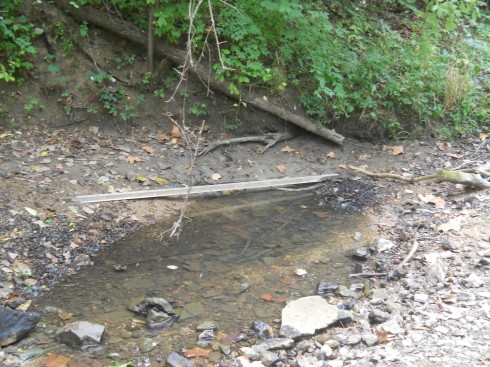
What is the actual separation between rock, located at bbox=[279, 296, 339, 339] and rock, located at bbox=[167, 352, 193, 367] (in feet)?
2.70

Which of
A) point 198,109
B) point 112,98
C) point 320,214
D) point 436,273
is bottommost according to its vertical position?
point 320,214

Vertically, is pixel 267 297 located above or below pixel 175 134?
below

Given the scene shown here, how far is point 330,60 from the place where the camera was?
27.2 ft

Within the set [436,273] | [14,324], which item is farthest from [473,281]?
[14,324]

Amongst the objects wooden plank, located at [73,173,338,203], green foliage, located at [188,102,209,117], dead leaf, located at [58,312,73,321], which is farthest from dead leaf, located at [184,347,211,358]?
green foliage, located at [188,102,209,117]

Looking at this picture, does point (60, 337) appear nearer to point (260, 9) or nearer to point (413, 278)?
point (413, 278)

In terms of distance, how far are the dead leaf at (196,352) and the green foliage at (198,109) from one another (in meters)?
4.46

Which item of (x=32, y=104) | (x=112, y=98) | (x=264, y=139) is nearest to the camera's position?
(x=32, y=104)

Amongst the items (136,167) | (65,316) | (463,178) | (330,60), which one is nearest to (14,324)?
(65,316)

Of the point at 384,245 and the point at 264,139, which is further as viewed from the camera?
the point at 264,139

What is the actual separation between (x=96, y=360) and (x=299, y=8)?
6195mm

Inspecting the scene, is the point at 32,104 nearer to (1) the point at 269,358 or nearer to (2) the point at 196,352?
(2) the point at 196,352

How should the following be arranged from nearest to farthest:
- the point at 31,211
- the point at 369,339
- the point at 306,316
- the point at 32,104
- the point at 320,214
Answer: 1. the point at 369,339
2. the point at 306,316
3. the point at 31,211
4. the point at 320,214
5. the point at 32,104

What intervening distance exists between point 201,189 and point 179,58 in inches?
84.6
